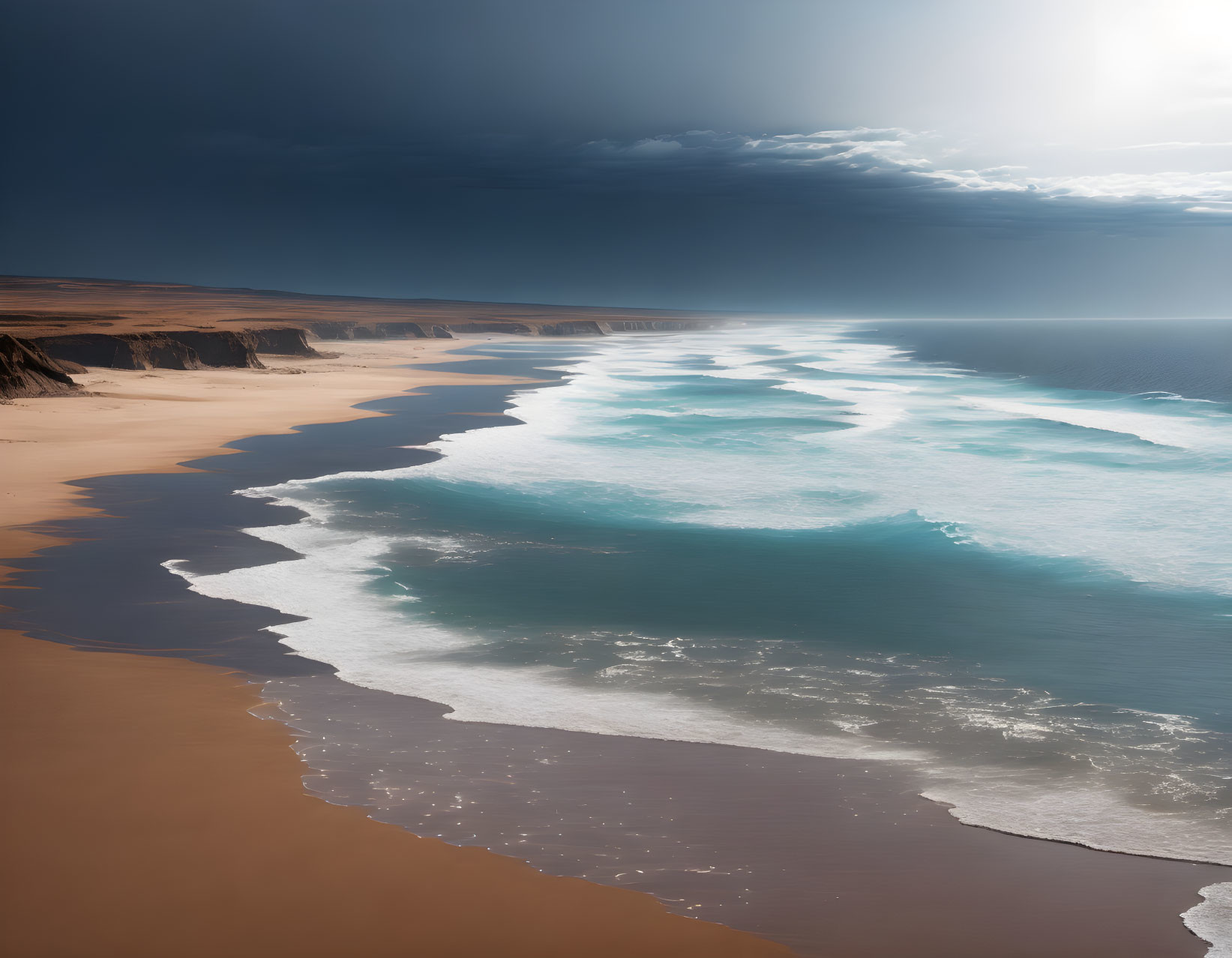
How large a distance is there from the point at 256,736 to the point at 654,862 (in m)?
3.32

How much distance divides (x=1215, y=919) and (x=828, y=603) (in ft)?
22.2

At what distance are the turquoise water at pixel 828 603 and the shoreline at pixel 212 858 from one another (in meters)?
1.87

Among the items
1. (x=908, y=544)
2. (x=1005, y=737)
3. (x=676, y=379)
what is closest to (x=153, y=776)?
(x=1005, y=737)

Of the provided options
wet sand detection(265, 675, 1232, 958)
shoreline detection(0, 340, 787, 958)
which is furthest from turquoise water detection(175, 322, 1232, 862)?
shoreline detection(0, 340, 787, 958)

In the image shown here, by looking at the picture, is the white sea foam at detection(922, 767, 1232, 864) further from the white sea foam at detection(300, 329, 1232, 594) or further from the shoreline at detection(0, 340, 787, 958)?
the white sea foam at detection(300, 329, 1232, 594)

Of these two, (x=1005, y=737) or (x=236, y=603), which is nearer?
(x=1005, y=737)

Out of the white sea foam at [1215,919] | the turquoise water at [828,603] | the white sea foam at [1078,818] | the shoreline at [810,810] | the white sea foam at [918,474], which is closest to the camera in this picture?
the white sea foam at [1215,919]

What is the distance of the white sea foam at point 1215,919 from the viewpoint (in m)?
5.29

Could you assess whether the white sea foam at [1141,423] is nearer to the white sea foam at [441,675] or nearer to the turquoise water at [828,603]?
the turquoise water at [828,603]

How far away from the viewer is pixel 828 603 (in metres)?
12.2

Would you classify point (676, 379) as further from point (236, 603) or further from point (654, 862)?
point (654, 862)

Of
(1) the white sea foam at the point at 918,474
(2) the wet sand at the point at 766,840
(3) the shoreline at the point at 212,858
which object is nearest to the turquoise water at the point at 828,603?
(1) the white sea foam at the point at 918,474

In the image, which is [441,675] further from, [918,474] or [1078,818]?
[918,474]

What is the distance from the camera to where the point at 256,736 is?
24.7ft
